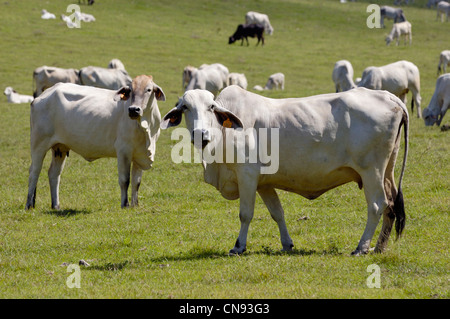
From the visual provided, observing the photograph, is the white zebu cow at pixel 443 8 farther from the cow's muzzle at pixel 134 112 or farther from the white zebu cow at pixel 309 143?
the white zebu cow at pixel 309 143

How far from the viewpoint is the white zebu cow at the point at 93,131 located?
41.6 ft

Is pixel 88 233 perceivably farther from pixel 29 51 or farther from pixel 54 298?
pixel 29 51

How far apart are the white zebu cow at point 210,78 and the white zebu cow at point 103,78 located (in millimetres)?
2789

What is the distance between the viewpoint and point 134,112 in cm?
1149

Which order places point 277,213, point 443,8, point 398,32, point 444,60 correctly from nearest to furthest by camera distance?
point 277,213
point 444,60
point 398,32
point 443,8

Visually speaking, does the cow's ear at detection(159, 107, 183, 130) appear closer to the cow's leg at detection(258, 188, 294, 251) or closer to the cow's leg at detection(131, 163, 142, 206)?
the cow's leg at detection(258, 188, 294, 251)

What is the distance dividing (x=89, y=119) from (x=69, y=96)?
2.46 ft

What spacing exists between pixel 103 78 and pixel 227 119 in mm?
22604

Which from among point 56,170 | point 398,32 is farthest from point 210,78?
point 398,32

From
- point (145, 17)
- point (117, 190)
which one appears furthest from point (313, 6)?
point (117, 190)

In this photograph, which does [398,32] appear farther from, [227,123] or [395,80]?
[227,123]

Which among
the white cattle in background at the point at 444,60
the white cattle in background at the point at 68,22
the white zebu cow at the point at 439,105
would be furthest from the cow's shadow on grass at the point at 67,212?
the white cattle in background at the point at 68,22

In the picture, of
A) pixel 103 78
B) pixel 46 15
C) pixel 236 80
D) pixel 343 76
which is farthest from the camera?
pixel 46 15
